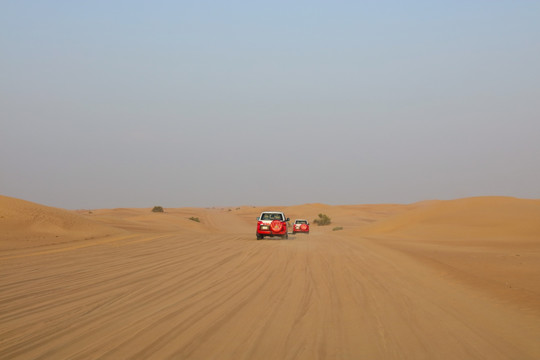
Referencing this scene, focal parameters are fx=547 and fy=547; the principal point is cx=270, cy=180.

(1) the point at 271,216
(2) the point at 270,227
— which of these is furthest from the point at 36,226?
(1) the point at 271,216

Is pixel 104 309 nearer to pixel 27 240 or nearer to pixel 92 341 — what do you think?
pixel 92 341

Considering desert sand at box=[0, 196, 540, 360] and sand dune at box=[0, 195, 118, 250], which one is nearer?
desert sand at box=[0, 196, 540, 360]

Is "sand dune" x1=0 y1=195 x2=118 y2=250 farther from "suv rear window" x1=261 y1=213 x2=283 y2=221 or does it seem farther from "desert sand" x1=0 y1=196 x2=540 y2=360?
"suv rear window" x1=261 y1=213 x2=283 y2=221

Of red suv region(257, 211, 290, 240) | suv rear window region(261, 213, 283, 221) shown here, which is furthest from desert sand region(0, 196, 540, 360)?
suv rear window region(261, 213, 283, 221)

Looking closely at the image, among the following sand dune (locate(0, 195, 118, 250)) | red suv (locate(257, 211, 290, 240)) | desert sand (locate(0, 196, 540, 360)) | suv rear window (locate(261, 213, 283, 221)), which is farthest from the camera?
suv rear window (locate(261, 213, 283, 221))

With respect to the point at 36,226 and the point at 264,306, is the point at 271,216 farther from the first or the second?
the point at 264,306

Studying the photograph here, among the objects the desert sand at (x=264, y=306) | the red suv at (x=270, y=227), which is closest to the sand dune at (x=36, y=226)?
the desert sand at (x=264, y=306)

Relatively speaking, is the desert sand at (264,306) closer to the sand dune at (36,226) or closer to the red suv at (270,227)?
the sand dune at (36,226)

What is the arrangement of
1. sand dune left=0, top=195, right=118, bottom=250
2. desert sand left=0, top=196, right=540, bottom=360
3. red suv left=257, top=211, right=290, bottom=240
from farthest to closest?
1. red suv left=257, top=211, right=290, bottom=240
2. sand dune left=0, top=195, right=118, bottom=250
3. desert sand left=0, top=196, right=540, bottom=360

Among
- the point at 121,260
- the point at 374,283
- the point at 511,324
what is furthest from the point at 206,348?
the point at 121,260

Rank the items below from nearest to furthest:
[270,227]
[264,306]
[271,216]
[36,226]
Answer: [264,306] < [36,226] < [270,227] < [271,216]

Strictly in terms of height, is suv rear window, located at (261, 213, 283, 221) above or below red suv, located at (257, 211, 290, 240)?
above

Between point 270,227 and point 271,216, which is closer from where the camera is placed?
point 270,227

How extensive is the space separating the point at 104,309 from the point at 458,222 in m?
37.6
